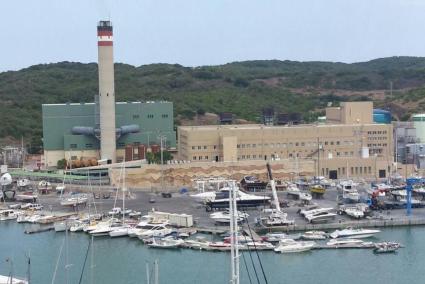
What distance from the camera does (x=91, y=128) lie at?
34.2 metres

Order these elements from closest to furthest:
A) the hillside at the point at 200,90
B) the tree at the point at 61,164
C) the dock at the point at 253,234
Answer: the dock at the point at 253,234 < the tree at the point at 61,164 < the hillside at the point at 200,90

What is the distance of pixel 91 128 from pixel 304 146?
Result: 7.59 metres

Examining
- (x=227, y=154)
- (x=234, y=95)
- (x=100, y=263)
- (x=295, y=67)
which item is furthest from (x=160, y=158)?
(x=295, y=67)

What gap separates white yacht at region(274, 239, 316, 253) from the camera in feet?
70.1

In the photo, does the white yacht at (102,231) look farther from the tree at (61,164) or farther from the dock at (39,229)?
the tree at (61,164)

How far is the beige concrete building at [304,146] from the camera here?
32219mm

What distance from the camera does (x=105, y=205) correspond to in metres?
27.4

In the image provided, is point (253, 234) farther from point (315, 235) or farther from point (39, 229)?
point (39, 229)

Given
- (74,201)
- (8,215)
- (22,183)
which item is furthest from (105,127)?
(8,215)

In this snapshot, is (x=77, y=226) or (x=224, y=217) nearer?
(x=77, y=226)

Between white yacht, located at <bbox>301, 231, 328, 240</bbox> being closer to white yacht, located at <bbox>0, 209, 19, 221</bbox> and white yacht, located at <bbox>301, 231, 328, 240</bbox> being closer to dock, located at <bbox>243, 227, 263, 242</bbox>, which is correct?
dock, located at <bbox>243, 227, 263, 242</bbox>

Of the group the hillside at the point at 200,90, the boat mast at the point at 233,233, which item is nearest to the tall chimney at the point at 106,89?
the hillside at the point at 200,90

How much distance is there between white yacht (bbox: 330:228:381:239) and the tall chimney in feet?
41.2

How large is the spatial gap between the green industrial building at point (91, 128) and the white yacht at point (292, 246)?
534 inches
